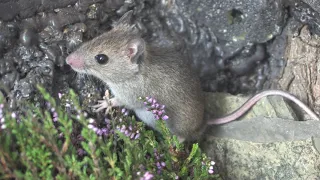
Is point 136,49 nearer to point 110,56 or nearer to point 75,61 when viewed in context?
point 110,56

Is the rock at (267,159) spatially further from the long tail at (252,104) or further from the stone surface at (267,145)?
the long tail at (252,104)

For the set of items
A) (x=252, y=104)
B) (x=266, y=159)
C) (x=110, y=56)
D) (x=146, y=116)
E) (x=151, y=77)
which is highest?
(x=110, y=56)

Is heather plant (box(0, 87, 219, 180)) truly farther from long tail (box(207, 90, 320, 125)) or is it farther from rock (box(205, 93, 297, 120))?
rock (box(205, 93, 297, 120))

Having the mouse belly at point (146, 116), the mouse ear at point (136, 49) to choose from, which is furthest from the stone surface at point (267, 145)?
the mouse ear at point (136, 49)

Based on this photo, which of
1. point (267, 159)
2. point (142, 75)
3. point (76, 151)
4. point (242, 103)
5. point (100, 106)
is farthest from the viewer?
point (242, 103)

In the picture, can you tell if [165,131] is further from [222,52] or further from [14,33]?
[222,52]

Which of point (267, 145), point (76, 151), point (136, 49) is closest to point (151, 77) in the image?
point (136, 49)

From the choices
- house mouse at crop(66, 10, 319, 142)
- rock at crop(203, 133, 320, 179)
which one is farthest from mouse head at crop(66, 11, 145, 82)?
rock at crop(203, 133, 320, 179)
